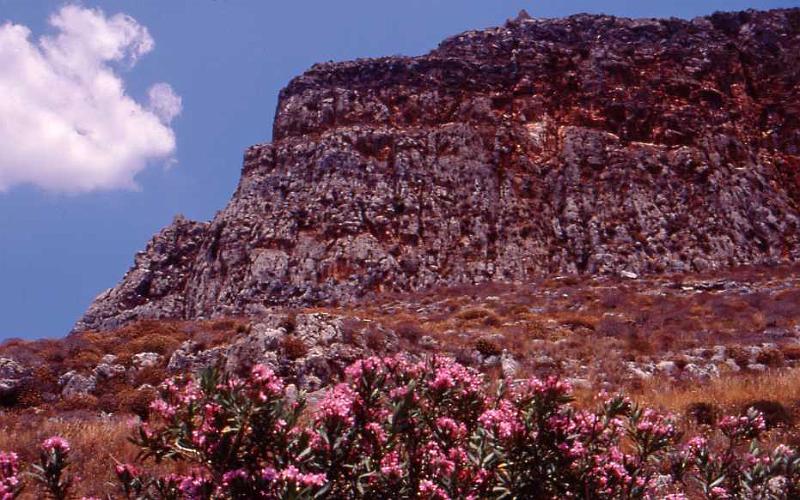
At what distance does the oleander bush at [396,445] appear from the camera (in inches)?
127

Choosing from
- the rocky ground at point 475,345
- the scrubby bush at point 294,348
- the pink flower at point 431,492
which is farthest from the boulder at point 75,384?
the pink flower at point 431,492

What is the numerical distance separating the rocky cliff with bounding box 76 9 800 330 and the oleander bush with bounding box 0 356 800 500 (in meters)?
28.7

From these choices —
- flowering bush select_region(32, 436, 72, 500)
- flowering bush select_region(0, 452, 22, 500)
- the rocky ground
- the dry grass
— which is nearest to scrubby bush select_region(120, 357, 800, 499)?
flowering bush select_region(32, 436, 72, 500)

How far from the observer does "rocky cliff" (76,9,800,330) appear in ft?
119

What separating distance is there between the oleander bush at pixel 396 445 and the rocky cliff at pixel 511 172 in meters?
28.7

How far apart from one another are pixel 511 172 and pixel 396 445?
129 ft

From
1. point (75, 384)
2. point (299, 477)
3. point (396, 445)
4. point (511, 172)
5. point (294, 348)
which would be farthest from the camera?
point (511, 172)

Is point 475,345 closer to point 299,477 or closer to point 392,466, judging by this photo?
point 392,466

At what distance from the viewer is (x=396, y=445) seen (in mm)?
3662

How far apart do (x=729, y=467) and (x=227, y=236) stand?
126 ft

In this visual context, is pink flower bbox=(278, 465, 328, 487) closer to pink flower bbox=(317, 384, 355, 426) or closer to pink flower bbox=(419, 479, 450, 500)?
pink flower bbox=(317, 384, 355, 426)

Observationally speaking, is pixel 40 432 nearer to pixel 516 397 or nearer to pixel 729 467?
pixel 516 397

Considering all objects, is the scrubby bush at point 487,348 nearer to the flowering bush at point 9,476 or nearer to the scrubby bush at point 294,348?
the scrubby bush at point 294,348

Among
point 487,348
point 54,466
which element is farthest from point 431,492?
point 487,348
